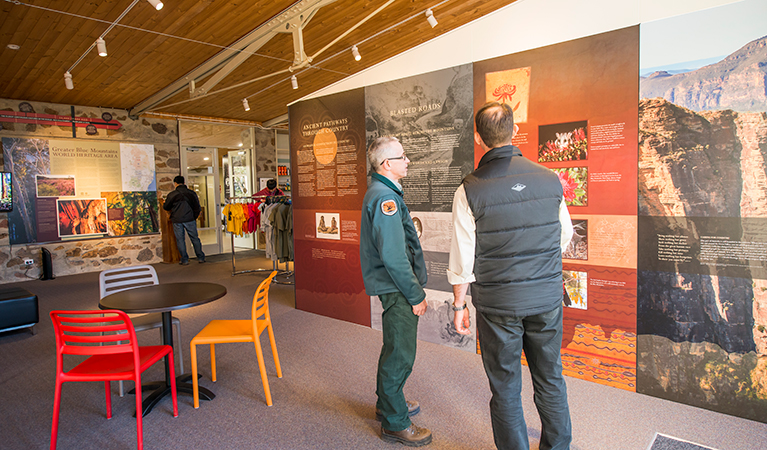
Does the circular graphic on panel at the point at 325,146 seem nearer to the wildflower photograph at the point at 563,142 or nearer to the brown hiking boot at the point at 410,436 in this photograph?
the wildflower photograph at the point at 563,142

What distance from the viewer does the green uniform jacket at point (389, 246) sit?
Answer: 212 cm

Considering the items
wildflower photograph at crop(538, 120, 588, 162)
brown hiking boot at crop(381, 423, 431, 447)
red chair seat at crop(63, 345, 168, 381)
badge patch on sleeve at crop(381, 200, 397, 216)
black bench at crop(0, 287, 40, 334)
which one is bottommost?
brown hiking boot at crop(381, 423, 431, 447)

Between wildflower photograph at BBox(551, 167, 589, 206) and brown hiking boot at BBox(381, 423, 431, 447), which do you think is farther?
wildflower photograph at BBox(551, 167, 589, 206)

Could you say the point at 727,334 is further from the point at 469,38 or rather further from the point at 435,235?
the point at 469,38

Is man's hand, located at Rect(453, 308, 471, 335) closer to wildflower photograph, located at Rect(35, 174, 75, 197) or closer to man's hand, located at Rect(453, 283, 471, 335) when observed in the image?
man's hand, located at Rect(453, 283, 471, 335)

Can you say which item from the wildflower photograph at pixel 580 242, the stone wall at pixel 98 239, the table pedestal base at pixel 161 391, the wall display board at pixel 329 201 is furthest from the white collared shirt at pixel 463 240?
the stone wall at pixel 98 239

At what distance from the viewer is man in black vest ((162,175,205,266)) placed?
27.5 ft

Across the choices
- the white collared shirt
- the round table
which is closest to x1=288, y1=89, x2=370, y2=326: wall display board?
the round table

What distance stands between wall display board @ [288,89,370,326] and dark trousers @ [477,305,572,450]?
8.28 ft

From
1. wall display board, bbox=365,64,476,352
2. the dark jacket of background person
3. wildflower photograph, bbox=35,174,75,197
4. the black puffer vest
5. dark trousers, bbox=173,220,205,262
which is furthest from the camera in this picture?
dark trousers, bbox=173,220,205,262

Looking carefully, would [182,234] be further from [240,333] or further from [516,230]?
[516,230]

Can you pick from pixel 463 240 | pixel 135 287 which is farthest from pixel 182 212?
pixel 463 240

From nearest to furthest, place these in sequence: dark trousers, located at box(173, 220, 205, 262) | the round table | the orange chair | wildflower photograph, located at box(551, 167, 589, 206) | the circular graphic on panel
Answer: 1. the round table
2. the orange chair
3. wildflower photograph, located at box(551, 167, 589, 206)
4. the circular graphic on panel
5. dark trousers, located at box(173, 220, 205, 262)

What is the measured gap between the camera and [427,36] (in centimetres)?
523
